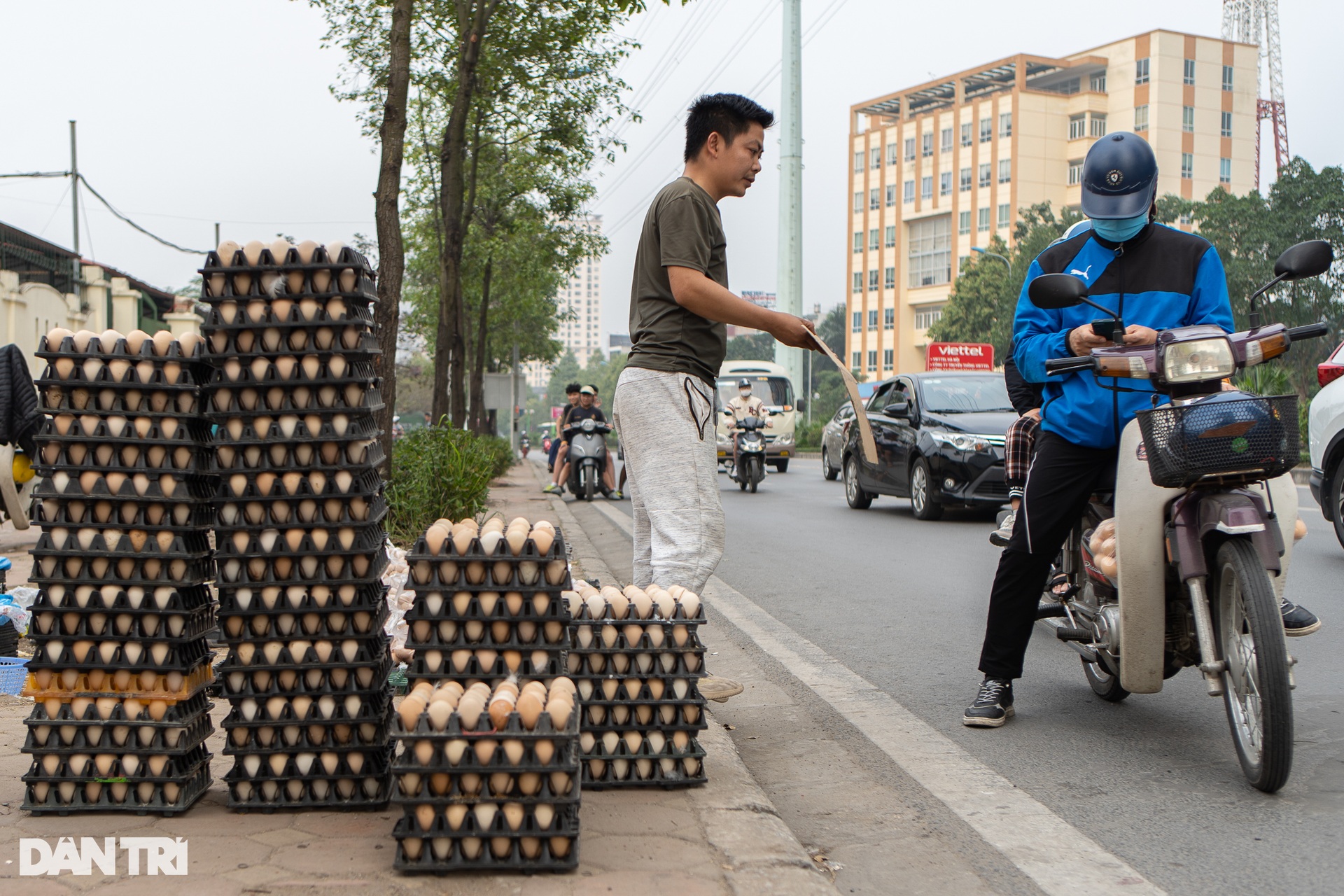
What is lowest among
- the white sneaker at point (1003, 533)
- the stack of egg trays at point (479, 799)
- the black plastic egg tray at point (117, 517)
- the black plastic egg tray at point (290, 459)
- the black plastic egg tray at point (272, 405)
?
the stack of egg trays at point (479, 799)

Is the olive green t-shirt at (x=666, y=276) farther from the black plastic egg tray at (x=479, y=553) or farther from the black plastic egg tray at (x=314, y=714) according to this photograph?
the black plastic egg tray at (x=314, y=714)

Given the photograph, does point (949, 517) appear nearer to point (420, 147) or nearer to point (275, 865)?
point (275, 865)

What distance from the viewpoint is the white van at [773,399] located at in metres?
26.5

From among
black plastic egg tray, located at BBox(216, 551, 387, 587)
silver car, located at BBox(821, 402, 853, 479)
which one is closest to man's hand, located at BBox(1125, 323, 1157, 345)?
black plastic egg tray, located at BBox(216, 551, 387, 587)

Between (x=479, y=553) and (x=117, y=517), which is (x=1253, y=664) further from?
(x=117, y=517)

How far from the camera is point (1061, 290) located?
3646mm

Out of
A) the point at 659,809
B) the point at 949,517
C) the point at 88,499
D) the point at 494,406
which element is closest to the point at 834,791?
the point at 659,809

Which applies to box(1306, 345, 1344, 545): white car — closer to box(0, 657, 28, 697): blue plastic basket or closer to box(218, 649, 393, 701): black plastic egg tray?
box(218, 649, 393, 701): black plastic egg tray

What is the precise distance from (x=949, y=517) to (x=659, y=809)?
10.3 m

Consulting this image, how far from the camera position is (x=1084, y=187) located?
13.1 ft

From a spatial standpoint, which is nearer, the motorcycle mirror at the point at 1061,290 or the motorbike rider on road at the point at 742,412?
the motorcycle mirror at the point at 1061,290

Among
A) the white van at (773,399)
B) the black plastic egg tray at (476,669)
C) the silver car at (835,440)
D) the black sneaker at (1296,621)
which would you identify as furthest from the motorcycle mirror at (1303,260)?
the white van at (773,399)

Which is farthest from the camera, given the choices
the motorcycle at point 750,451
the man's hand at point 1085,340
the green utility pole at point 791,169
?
the green utility pole at point 791,169

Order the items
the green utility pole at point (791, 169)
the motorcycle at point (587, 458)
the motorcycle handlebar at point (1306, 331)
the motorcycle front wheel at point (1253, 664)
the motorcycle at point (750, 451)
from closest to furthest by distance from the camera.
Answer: the motorcycle front wheel at point (1253, 664) → the motorcycle handlebar at point (1306, 331) → the motorcycle at point (587, 458) → the motorcycle at point (750, 451) → the green utility pole at point (791, 169)
